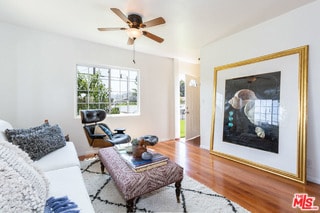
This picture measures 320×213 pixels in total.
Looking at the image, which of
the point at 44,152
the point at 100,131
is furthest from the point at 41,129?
the point at 100,131

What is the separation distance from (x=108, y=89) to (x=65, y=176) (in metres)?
2.69

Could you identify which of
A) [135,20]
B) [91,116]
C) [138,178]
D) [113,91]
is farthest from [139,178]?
[113,91]

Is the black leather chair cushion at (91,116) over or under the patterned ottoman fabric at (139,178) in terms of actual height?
over

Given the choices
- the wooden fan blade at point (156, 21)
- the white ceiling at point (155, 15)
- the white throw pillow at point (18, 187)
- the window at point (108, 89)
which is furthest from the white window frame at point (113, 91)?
the white throw pillow at point (18, 187)

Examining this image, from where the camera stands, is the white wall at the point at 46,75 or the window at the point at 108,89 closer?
the white wall at the point at 46,75

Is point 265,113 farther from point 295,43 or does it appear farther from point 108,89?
point 108,89

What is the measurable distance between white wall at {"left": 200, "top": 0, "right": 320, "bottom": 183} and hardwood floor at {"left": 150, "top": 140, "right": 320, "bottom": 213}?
465mm

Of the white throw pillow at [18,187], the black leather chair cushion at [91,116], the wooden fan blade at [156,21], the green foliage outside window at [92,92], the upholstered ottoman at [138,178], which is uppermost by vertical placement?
the wooden fan blade at [156,21]

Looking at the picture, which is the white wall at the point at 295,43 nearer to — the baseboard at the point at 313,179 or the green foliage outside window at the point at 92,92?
the baseboard at the point at 313,179

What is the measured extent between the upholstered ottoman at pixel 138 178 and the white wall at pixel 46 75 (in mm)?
2040

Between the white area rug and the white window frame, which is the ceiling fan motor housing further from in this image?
the white area rug

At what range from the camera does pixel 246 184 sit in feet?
7.32

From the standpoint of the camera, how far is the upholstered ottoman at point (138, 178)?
1.44 metres

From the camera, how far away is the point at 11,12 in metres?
2.46
